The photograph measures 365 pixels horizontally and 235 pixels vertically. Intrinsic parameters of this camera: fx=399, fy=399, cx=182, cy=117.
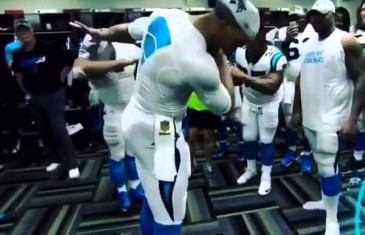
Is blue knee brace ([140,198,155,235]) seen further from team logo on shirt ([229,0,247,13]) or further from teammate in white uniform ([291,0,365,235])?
teammate in white uniform ([291,0,365,235])

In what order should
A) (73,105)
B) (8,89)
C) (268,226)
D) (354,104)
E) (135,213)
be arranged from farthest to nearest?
(73,105), (8,89), (135,213), (268,226), (354,104)

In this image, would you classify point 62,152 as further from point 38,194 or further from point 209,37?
point 209,37

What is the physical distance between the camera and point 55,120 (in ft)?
12.9

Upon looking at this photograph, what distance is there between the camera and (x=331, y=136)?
2.47 m

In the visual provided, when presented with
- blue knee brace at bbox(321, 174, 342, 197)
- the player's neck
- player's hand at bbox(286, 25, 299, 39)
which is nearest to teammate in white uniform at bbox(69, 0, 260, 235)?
the player's neck

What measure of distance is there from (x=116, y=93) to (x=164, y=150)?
1283 mm

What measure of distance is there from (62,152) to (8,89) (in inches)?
47.1

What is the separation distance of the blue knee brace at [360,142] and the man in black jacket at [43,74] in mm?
2964

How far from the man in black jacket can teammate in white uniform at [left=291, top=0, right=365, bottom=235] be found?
7.71 ft

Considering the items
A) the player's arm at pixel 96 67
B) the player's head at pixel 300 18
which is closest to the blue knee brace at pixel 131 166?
the player's arm at pixel 96 67

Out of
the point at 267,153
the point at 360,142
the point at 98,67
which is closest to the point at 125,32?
the point at 98,67

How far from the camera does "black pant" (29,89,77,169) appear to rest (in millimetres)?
3879

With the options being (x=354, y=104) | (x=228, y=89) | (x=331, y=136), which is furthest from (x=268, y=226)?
(x=228, y=89)

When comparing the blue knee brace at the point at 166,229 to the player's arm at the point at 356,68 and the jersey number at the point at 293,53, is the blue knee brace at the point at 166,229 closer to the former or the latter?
the player's arm at the point at 356,68
